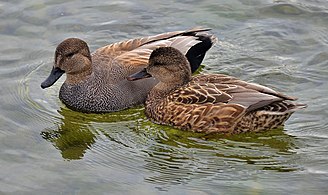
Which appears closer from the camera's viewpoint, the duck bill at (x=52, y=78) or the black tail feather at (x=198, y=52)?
the duck bill at (x=52, y=78)

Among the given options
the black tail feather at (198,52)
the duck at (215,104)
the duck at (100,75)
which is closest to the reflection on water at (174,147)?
the duck at (215,104)

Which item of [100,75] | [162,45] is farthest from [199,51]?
[100,75]

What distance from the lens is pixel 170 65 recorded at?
921 cm

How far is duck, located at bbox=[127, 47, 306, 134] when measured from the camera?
8647 mm

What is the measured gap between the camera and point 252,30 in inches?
438

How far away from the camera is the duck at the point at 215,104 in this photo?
8.65m

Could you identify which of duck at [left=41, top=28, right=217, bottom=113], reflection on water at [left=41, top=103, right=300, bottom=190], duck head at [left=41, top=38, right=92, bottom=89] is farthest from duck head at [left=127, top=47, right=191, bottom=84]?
duck head at [left=41, top=38, right=92, bottom=89]

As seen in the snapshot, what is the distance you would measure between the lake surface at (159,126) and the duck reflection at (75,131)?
0.01 metres

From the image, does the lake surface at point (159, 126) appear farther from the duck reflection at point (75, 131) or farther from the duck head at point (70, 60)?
the duck head at point (70, 60)

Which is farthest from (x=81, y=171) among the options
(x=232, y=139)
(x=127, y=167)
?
(x=232, y=139)

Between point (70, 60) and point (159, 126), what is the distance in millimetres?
1360

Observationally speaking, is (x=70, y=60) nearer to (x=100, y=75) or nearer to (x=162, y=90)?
(x=100, y=75)

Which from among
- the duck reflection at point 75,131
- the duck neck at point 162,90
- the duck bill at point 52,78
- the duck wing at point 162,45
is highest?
the duck wing at point 162,45

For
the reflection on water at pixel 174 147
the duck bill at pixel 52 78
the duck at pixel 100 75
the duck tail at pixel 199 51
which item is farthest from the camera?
the duck tail at pixel 199 51
